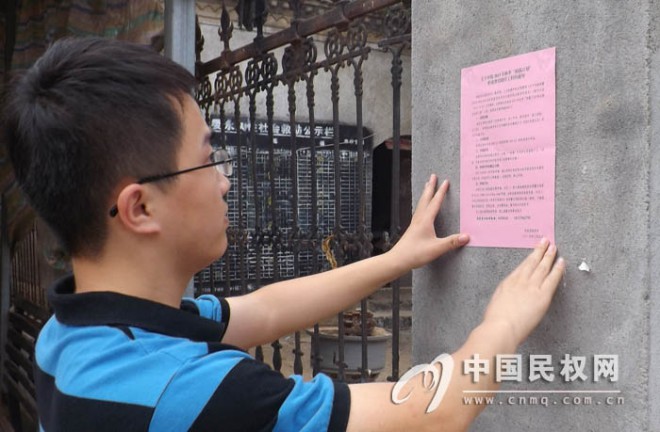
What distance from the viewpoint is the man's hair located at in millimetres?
1126

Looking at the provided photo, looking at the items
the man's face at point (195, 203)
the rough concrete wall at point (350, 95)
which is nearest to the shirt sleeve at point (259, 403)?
the man's face at point (195, 203)

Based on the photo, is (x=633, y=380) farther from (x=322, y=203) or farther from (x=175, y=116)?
(x=322, y=203)

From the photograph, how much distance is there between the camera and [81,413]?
103 cm

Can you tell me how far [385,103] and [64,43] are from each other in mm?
6784

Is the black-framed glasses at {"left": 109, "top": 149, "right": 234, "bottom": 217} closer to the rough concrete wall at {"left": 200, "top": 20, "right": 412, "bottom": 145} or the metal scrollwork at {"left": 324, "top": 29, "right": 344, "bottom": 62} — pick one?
the metal scrollwork at {"left": 324, "top": 29, "right": 344, "bottom": 62}

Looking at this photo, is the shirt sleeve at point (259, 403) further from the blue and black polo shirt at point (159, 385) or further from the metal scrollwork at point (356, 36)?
the metal scrollwork at point (356, 36)

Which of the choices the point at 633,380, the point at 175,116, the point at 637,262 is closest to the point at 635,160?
the point at 637,262

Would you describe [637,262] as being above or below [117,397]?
above

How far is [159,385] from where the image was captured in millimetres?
1009

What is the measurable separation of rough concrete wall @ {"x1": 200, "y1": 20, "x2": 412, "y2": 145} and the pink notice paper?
5.49 m

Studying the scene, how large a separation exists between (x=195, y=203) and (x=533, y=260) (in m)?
0.68

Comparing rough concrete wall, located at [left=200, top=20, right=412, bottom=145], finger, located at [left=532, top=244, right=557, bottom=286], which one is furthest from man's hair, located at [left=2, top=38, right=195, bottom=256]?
rough concrete wall, located at [left=200, top=20, right=412, bottom=145]

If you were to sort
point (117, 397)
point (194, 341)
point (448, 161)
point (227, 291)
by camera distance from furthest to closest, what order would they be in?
point (227, 291), point (448, 161), point (194, 341), point (117, 397)

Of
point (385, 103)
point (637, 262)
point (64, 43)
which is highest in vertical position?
point (385, 103)
